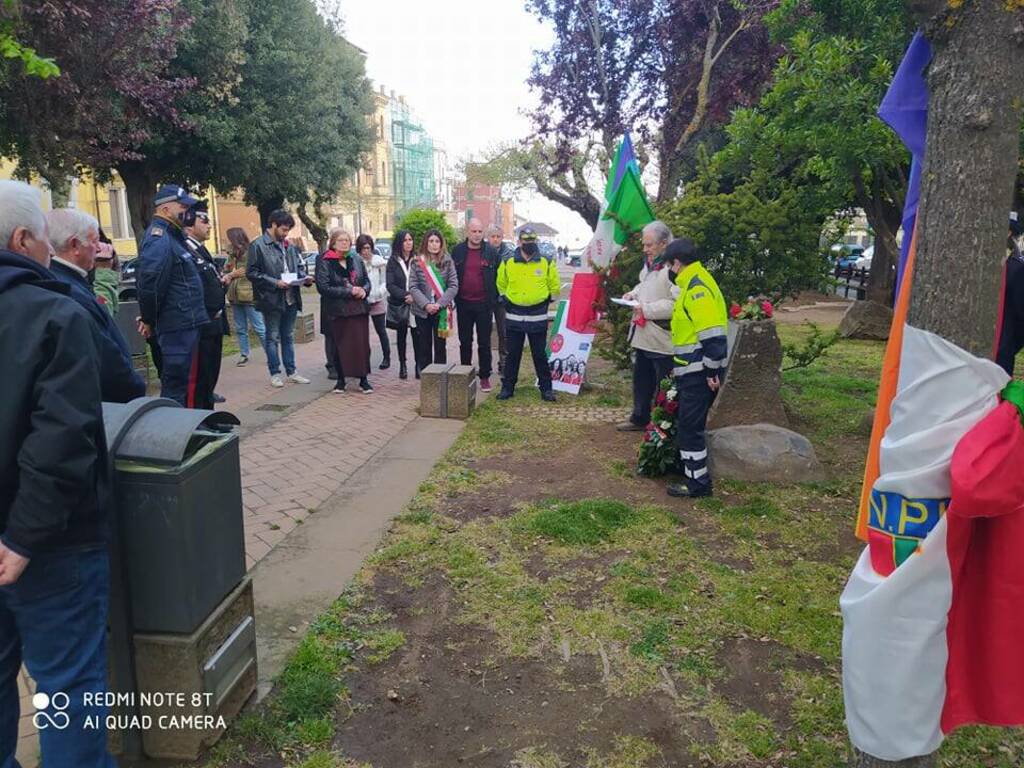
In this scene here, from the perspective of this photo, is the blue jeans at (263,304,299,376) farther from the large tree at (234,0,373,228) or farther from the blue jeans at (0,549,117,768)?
the large tree at (234,0,373,228)

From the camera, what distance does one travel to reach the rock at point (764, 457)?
571 cm

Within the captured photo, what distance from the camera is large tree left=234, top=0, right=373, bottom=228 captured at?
1648cm

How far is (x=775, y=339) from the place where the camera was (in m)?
6.70

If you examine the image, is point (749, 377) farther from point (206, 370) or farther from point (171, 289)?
point (171, 289)

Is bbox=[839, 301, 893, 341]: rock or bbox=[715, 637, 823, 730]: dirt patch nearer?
bbox=[715, 637, 823, 730]: dirt patch

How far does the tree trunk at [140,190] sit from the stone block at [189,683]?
639 inches

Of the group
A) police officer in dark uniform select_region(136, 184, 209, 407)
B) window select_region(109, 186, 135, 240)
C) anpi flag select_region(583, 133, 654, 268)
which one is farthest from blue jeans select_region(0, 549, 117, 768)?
window select_region(109, 186, 135, 240)

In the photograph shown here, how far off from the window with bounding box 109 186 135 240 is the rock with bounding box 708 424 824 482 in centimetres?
3091

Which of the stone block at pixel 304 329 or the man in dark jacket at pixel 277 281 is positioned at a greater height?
the man in dark jacket at pixel 277 281

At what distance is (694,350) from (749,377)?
6.02 ft

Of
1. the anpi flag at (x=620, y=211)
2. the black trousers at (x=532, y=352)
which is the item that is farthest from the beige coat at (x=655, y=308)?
the black trousers at (x=532, y=352)

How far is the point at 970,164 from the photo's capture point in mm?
2049

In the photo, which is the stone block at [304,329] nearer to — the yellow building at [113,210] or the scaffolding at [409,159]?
the yellow building at [113,210]

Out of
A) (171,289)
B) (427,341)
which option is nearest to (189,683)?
(171,289)
